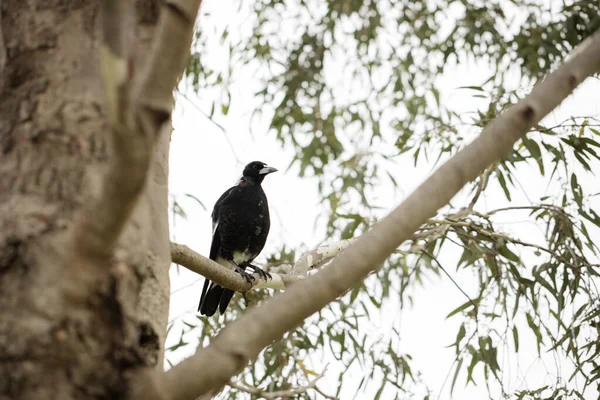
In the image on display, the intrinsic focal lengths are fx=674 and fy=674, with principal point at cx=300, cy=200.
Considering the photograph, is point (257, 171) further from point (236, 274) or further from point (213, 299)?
point (236, 274)

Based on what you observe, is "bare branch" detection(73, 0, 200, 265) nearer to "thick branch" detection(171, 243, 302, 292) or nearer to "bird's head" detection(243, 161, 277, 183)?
"thick branch" detection(171, 243, 302, 292)

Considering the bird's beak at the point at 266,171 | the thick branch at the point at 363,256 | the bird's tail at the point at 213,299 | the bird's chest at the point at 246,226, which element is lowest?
the thick branch at the point at 363,256

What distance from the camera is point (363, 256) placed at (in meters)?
0.73

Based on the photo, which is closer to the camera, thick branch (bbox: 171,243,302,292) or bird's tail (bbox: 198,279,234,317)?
thick branch (bbox: 171,243,302,292)

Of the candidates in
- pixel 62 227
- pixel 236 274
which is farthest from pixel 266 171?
pixel 62 227

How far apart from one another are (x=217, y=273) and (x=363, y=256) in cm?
121

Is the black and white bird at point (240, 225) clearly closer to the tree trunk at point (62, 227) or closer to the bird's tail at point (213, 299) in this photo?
the bird's tail at point (213, 299)

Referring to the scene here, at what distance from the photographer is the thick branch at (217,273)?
62.3 inches

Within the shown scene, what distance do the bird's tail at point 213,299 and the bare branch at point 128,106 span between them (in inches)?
99.2

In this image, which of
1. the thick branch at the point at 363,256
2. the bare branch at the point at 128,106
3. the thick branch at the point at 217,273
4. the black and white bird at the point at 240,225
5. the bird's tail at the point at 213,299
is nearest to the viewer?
the bare branch at the point at 128,106

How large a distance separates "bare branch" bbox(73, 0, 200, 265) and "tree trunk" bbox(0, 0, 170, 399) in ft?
0.31

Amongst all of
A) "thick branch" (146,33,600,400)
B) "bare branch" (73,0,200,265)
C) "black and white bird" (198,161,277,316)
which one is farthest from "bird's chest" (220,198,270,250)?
"bare branch" (73,0,200,265)

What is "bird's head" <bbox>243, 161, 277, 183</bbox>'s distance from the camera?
3.76 meters

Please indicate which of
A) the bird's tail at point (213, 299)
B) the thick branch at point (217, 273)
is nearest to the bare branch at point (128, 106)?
the thick branch at point (217, 273)
